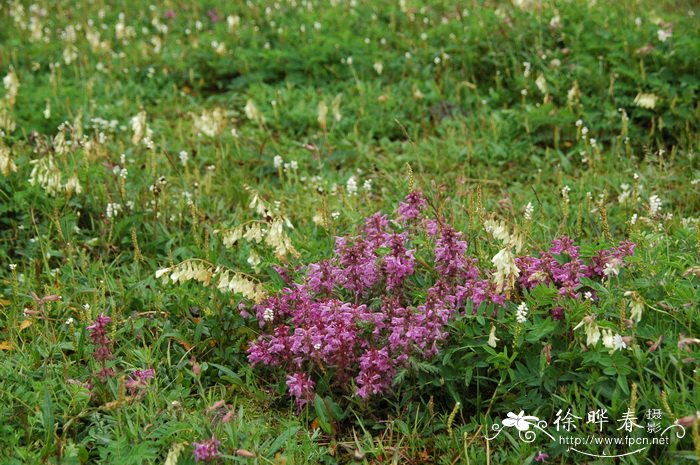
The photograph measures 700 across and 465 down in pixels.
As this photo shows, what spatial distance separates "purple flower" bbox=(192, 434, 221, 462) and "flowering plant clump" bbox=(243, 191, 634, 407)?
22.8 inches

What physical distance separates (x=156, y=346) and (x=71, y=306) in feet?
2.24

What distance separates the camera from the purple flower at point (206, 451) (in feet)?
9.57

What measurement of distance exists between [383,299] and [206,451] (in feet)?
3.62

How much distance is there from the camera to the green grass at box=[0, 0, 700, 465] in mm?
3285

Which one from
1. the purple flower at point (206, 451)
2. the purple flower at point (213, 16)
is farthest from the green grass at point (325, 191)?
the purple flower at point (206, 451)

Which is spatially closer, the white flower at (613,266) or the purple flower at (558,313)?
Result: the white flower at (613,266)

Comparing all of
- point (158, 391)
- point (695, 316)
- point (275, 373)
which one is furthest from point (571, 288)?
point (158, 391)

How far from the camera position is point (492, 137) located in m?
6.43

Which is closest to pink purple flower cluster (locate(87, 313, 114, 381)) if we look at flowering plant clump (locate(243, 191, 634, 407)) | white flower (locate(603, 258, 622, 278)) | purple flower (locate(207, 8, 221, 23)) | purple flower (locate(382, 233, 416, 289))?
flowering plant clump (locate(243, 191, 634, 407))

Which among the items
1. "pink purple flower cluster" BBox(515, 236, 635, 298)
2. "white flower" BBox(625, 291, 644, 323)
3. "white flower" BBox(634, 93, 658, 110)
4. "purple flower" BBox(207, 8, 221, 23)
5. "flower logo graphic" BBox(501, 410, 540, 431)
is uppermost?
"white flower" BBox(625, 291, 644, 323)

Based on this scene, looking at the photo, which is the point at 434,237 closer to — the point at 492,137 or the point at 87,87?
the point at 492,137

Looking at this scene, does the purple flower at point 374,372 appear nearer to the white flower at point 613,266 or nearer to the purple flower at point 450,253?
the purple flower at point 450,253

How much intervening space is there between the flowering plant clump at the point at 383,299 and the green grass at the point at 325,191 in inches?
4.7

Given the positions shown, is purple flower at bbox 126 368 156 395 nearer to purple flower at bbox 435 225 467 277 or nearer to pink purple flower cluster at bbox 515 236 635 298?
purple flower at bbox 435 225 467 277
